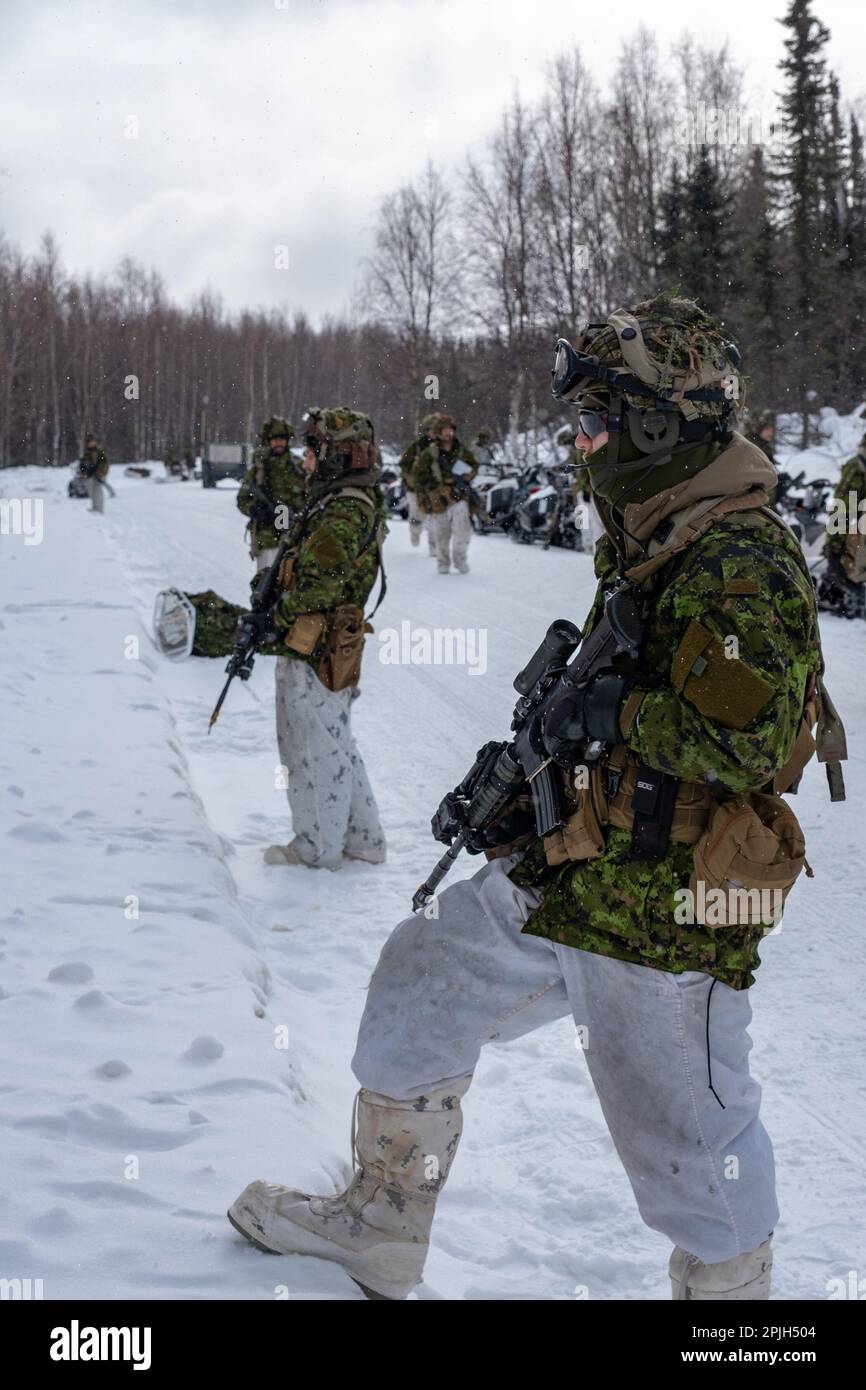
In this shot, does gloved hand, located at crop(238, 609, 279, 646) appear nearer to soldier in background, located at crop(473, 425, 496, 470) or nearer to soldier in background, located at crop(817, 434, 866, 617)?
soldier in background, located at crop(817, 434, 866, 617)

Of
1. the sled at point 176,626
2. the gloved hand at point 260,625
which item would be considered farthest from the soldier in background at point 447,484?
the gloved hand at point 260,625

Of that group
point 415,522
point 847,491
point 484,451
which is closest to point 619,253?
point 484,451

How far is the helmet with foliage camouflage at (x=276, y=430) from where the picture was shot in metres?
10.3

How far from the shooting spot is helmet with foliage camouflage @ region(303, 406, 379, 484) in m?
4.93

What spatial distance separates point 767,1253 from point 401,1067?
734 mm

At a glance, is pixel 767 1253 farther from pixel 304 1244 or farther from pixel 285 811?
pixel 285 811

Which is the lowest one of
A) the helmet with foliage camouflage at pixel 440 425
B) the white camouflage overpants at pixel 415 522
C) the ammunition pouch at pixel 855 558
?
the ammunition pouch at pixel 855 558

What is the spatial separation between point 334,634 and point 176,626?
5.11 m

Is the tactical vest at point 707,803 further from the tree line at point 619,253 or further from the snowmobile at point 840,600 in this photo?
the tree line at point 619,253

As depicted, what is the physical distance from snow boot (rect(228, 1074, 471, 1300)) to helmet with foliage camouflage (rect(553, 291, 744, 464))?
1.32m

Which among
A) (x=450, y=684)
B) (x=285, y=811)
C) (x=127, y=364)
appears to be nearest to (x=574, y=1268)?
(x=285, y=811)

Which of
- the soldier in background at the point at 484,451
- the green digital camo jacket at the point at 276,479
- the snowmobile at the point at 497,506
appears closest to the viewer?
the green digital camo jacket at the point at 276,479

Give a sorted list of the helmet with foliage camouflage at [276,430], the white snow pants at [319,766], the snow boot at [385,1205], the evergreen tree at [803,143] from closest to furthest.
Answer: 1. the snow boot at [385,1205]
2. the white snow pants at [319,766]
3. the helmet with foliage camouflage at [276,430]
4. the evergreen tree at [803,143]

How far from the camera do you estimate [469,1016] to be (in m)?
2.30
